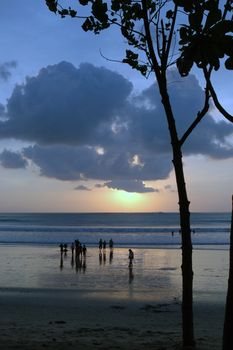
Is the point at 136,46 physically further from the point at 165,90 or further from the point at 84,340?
the point at 84,340

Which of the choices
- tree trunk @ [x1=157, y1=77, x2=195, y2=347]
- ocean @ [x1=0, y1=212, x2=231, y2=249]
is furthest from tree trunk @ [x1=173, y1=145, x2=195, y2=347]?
ocean @ [x1=0, y1=212, x2=231, y2=249]

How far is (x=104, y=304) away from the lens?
68.2ft

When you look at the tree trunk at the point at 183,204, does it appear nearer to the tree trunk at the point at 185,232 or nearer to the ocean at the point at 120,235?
the tree trunk at the point at 185,232

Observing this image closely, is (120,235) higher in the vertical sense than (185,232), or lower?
lower

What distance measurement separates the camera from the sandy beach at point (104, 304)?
11.8 m

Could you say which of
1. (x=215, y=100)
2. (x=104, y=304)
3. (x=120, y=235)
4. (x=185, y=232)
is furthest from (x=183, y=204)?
(x=120, y=235)

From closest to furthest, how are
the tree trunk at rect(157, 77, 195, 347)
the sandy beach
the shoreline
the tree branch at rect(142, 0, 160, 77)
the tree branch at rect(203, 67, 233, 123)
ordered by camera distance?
the tree branch at rect(203, 67, 233, 123), the tree branch at rect(142, 0, 160, 77), the tree trunk at rect(157, 77, 195, 347), the shoreline, the sandy beach

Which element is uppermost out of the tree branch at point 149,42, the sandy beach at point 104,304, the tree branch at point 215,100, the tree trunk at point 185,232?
the tree branch at point 149,42

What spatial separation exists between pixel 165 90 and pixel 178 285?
766 inches

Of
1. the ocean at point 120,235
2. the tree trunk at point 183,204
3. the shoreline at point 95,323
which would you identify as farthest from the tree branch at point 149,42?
the ocean at point 120,235

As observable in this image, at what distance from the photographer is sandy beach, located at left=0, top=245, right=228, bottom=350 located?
11820 mm

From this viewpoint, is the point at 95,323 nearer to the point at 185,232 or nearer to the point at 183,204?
the point at 185,232

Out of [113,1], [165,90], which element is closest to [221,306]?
[165,90]

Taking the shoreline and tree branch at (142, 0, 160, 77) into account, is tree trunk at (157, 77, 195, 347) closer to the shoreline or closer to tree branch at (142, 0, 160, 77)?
tree branch at (142, 0, 160, 77)
